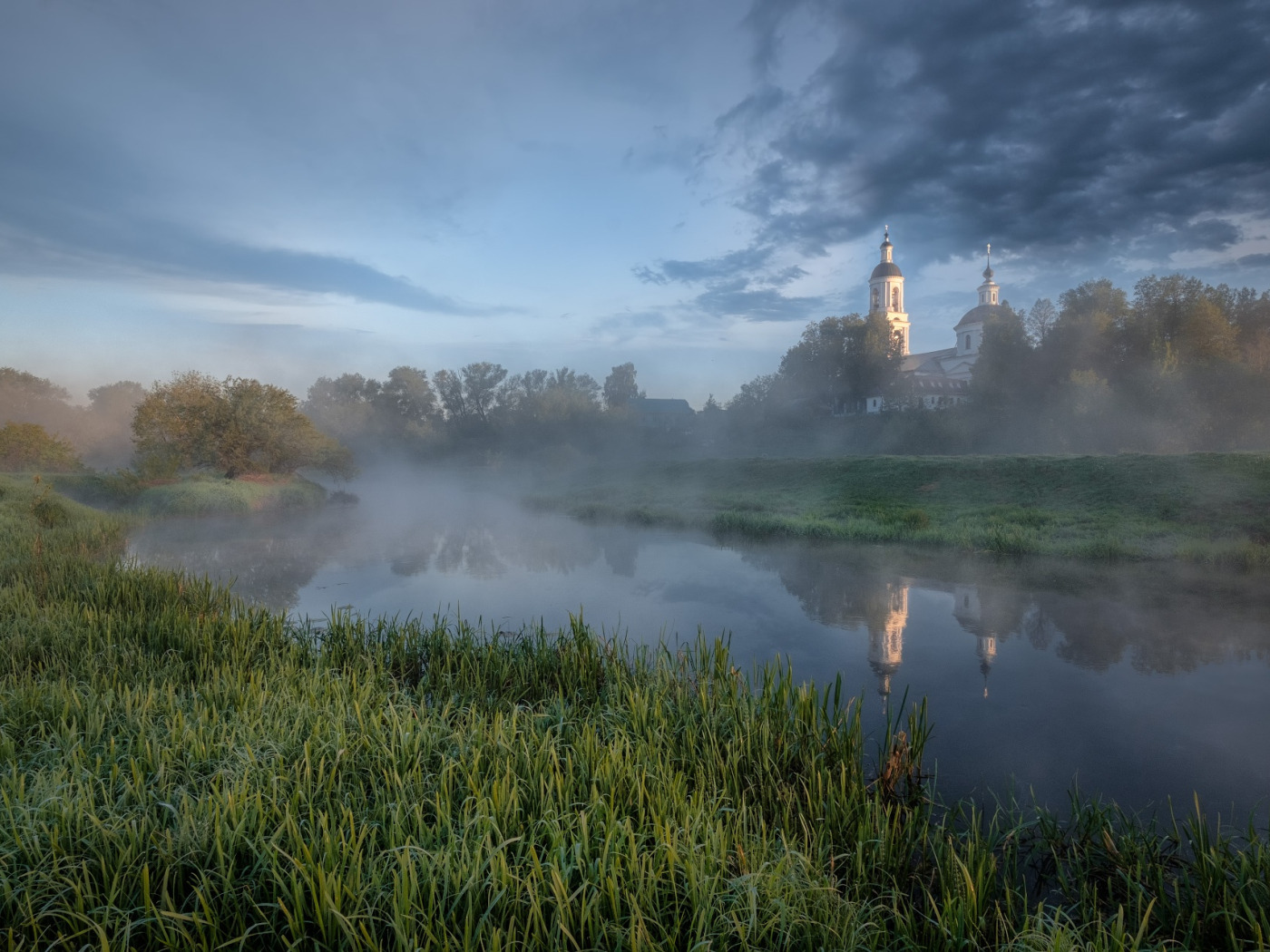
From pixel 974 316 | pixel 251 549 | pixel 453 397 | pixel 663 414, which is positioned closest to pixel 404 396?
pixel 453 397

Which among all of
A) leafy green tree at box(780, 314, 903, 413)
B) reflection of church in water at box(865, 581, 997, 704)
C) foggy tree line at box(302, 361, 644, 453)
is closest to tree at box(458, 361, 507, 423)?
foggy tree line at box(302, 361, 644, 453)

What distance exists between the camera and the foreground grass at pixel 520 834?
2396 mm

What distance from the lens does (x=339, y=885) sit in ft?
7.65

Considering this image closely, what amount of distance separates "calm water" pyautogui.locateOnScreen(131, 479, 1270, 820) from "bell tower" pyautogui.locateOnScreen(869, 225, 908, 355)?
68.8 m

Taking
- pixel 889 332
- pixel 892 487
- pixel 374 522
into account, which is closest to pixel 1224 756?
pixel 892 487

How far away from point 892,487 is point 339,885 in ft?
74.3

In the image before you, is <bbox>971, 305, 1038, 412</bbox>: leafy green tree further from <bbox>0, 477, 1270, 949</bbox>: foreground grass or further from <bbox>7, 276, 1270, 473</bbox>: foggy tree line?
<bbox>0, 477, 1270, 949</bbox>: foreground grass

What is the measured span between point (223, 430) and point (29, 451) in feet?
31.8

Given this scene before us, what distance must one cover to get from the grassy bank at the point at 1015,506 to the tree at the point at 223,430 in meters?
13.0

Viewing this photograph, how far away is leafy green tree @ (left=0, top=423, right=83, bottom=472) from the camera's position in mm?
27859

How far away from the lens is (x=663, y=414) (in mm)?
76562

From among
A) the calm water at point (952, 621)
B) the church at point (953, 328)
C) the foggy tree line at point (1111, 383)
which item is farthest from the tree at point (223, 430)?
the church at point (953, 328)

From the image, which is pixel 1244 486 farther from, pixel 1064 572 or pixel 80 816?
pixel 80 816

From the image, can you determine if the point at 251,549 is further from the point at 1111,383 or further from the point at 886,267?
the point at 886,267
